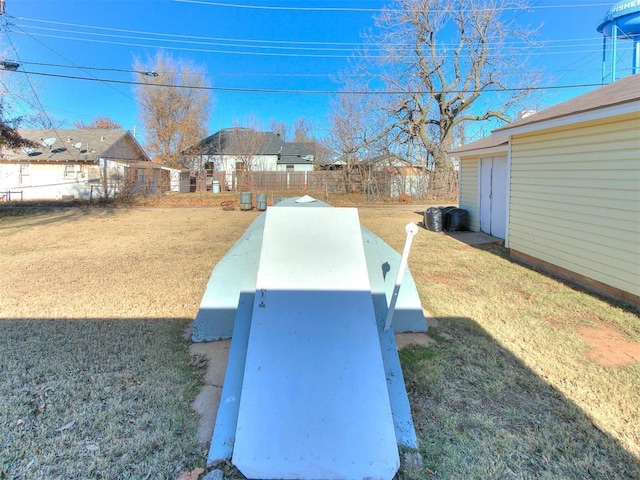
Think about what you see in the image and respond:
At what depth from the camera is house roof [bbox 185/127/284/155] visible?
100ft

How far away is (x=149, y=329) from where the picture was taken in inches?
150

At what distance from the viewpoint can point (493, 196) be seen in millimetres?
9484

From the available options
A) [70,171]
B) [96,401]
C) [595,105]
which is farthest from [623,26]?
[70,171]

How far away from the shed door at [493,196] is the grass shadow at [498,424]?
6756mm

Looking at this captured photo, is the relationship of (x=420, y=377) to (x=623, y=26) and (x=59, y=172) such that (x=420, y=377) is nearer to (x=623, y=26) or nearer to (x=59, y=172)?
(x=623, y=26)

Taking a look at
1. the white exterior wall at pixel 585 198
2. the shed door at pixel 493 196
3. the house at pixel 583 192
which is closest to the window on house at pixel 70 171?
the shed door at pixel 493 196

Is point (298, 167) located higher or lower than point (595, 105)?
higher

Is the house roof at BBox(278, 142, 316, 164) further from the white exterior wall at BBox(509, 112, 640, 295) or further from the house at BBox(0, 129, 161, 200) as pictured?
the white exterior wall at BBox(509, 112, 640, 295)

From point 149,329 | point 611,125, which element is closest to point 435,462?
point 149,329

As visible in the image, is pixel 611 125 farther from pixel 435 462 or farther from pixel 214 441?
pixel 214 441

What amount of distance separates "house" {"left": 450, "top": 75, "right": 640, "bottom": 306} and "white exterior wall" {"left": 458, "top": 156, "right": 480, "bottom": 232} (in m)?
2.98

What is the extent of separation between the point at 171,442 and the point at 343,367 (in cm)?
112

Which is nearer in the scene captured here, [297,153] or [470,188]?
[470,188]

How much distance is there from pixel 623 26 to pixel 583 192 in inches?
465
